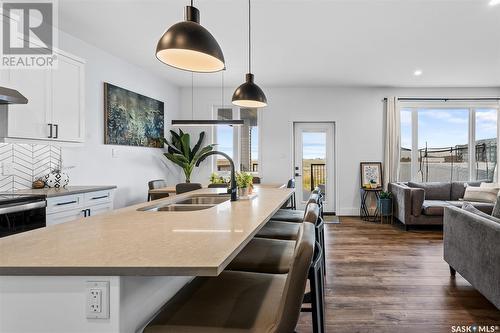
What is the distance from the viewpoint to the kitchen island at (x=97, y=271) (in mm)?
861

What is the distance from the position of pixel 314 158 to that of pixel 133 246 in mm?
5934

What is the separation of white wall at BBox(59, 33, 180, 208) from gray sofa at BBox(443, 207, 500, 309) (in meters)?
4.38

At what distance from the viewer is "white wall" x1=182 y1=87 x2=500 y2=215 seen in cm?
641

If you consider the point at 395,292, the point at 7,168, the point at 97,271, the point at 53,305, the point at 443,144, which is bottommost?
the point at 395,292

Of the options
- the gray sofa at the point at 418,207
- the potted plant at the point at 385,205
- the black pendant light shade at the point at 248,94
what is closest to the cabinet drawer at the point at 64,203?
the black pendant light shade at the point at 248,94

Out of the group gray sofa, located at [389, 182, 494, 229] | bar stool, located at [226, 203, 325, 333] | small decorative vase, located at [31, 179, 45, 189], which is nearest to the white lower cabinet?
small decorative vase, located at [31, 179, 45, 189]

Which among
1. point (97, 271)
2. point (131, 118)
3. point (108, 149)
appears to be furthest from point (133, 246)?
point (131, 118)

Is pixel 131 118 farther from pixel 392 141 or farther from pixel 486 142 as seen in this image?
pixel 486 142

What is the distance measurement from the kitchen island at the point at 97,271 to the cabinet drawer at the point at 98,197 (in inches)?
81.5

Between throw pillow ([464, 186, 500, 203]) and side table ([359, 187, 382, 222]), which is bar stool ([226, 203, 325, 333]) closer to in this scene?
side table ([359, 187, 382, 222])

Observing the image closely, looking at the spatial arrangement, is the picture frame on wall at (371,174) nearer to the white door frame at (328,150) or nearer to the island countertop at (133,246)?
the white door frame at (328,150)

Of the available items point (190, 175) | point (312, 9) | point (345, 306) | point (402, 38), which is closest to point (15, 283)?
point (345, 306)

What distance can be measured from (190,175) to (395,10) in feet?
15.9

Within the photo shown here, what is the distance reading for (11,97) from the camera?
2.48m
